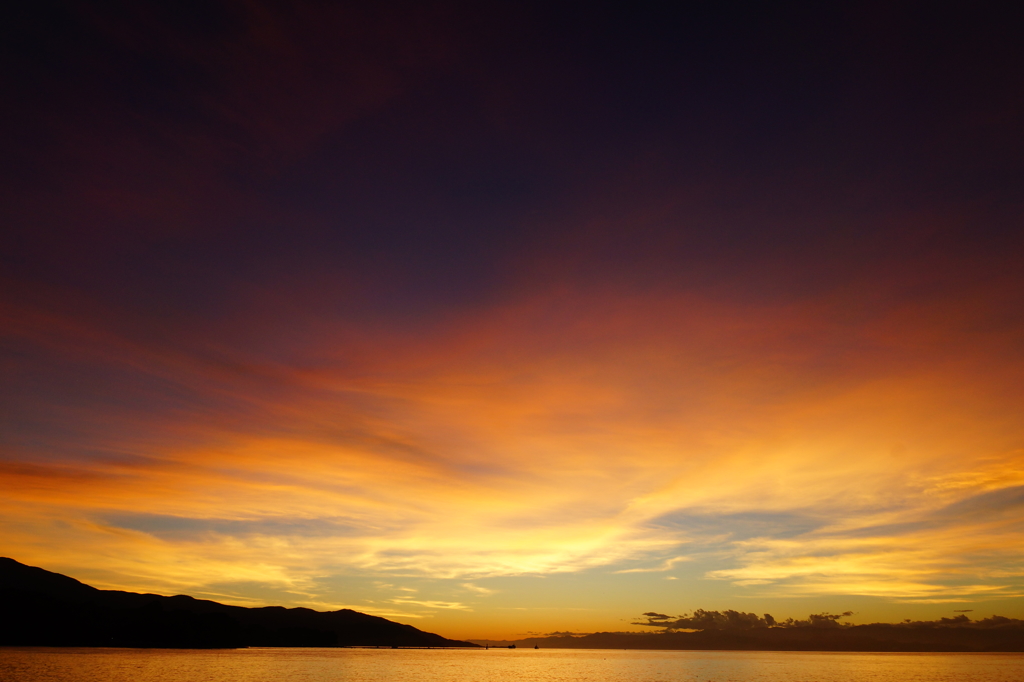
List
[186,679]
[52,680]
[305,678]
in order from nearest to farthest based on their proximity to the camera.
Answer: [52,680] → [186,679] → [305,678]

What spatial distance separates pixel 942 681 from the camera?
611 ft

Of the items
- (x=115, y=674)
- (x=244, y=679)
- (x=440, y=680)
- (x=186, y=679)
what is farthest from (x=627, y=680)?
(x=115, y=674)

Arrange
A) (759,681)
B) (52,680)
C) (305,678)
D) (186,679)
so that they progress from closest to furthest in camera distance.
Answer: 1. (52,680)
2. (186,679)
3. (305,678)
4. (759,681)

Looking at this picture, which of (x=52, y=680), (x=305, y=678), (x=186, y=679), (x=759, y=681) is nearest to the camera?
(x=52, y=680)

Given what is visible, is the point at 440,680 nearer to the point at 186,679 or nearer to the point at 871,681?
the point at 186,679

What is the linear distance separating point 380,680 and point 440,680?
17.0 m

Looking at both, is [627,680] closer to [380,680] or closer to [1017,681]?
[380,680]

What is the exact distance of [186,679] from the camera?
140 meters

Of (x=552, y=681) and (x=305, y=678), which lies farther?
(x=552, y=681)

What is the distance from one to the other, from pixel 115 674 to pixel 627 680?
130 meters

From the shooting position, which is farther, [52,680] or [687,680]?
[687,680]

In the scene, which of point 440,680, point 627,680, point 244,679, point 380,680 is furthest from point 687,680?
point 244,679

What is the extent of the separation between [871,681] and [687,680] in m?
53.6

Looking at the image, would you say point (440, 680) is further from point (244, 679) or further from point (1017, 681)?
point (1017, 681)
